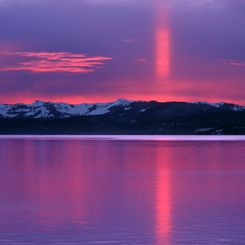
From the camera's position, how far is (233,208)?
2162cm

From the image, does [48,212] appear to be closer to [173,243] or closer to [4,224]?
[4,224]

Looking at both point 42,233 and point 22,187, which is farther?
point 22,187

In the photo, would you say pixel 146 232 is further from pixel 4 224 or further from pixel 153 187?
pixel 153 187

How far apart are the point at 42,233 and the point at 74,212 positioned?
3.88 meters

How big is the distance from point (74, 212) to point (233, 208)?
5.42 m

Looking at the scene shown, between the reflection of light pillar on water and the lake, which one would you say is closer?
the lake

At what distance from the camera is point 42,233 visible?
16.9 metres

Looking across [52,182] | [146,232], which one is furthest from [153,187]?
[146,232]

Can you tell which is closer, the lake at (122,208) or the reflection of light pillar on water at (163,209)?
the lake at (122,208)

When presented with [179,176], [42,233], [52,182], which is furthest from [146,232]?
[179,176]

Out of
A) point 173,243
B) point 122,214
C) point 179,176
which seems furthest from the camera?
point 179,176

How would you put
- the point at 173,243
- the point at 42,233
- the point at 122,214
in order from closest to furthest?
the point at 173,243, the point at 42,233, the point at 122,214

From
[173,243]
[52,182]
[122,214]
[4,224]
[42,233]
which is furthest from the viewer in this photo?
[52,182]

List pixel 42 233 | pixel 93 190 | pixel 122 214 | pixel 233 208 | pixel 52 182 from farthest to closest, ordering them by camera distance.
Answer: pixel 52 182, pixel 93 190, pixel 233 208, pixel 122 214, pixel 42 233
